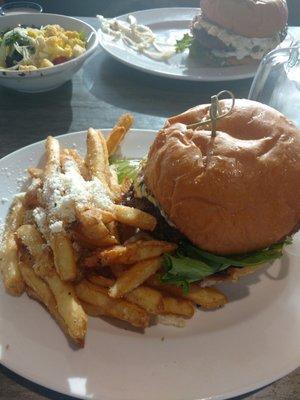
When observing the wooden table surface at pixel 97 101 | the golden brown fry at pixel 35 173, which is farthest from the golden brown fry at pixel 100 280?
the wooden table surface at pixel 97 101

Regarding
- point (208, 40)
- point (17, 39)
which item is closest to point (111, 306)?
point (17, 39)

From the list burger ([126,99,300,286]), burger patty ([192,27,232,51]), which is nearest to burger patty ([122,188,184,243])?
burger ([126,99,300,286])

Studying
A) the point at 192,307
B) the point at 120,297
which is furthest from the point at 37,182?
the point at 192,307

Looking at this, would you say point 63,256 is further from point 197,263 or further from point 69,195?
point 197,263

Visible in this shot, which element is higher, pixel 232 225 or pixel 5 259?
pixel 232 225

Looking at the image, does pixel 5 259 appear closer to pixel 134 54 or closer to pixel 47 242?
pixel 47 242

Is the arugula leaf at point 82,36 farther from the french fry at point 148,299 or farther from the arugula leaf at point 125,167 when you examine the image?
the french fry at point 148,299
